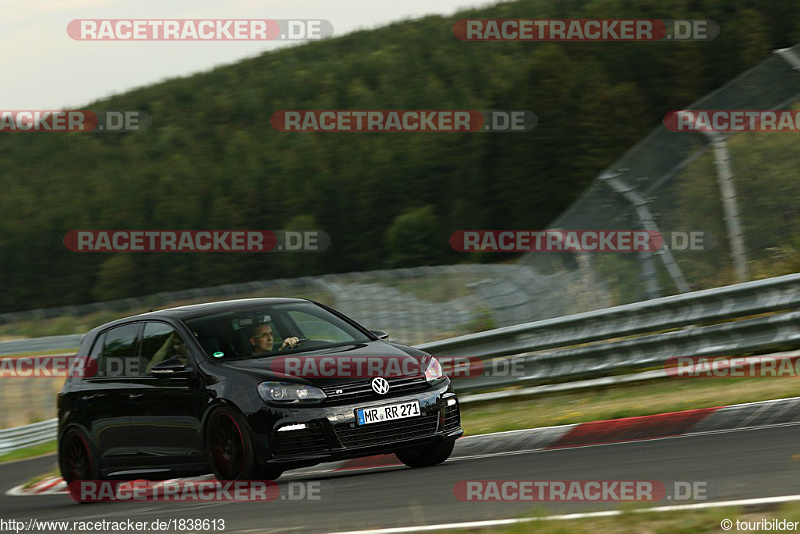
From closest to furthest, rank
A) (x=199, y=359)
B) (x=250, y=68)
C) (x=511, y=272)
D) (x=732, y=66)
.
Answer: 1. (x=199, y=359)
2. (x=511, y=272)
3. (x=732, y=66)
4. (x=250, y=68)

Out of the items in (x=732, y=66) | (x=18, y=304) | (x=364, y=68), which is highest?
(x=364, y=68)

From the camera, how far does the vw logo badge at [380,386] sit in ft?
27.1

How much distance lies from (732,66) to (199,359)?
277 feet

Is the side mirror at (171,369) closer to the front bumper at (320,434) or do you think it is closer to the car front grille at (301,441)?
the front bumper at (320,434)

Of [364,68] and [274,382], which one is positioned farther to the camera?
[364,68]

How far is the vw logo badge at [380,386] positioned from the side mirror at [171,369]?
142cm

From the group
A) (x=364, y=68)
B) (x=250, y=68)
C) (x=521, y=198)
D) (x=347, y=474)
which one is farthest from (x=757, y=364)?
→ (x=250, y=68)

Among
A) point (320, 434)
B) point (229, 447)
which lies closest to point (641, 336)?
point (320, 434)

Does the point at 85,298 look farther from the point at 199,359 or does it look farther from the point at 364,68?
the point at 199,359

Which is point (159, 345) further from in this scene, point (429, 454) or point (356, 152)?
point (356, 152)

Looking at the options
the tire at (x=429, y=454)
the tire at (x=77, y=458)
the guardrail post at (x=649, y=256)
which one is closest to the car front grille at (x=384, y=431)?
the tire at (x=429, y=454)

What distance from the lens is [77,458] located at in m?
9.94

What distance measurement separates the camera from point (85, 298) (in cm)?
11856

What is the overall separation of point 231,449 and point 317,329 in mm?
1483
